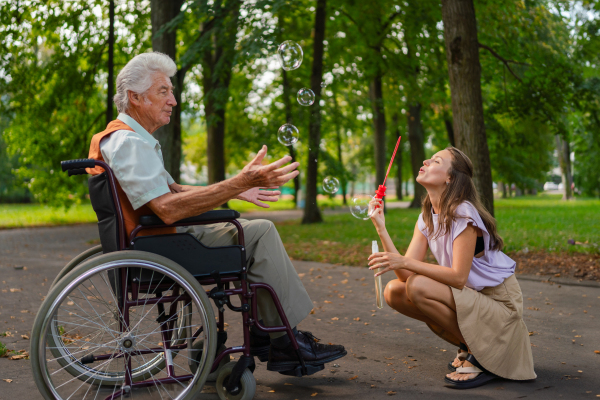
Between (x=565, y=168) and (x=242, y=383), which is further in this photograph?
(x=565, y=168)

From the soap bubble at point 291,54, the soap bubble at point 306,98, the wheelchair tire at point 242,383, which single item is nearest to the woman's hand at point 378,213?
the wheelchair tire at point 242,383

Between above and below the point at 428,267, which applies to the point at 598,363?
below

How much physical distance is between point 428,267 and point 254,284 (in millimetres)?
985

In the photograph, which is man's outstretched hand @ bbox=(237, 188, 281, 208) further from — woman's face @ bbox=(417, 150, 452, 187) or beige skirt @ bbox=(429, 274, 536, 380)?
beige skirt @ bbox=(429, 274, 536, 380)

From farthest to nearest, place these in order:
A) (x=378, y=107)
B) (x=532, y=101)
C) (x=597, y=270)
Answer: (x=378, y=107) < (x=532, y=101) < (x=597, y=270)

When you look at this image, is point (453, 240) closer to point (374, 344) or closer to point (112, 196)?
point (374, 344)

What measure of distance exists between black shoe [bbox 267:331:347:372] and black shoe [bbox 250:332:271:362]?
0.04 meters

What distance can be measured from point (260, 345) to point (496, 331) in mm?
1322

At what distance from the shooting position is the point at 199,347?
323 cm

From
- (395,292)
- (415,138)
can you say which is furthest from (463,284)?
(415,138)

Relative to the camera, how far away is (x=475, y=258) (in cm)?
332

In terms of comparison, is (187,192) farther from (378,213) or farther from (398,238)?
(398,238)

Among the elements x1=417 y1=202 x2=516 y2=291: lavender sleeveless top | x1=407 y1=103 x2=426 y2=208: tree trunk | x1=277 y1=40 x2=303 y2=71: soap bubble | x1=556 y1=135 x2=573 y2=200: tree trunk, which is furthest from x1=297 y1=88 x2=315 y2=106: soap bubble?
x1=556 y1=135 x2=573 y2=200: tree trunk

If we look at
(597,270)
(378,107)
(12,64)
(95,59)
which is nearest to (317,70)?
(378,107)
